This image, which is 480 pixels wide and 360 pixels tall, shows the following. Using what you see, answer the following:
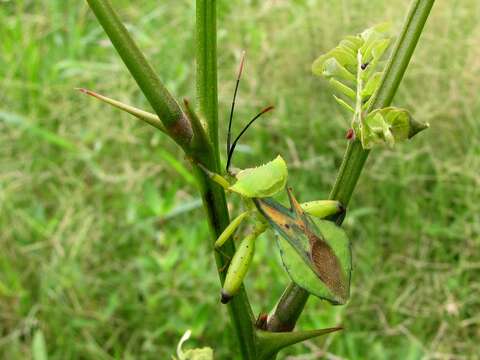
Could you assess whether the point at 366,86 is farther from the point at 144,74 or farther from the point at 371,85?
the point at 144,74

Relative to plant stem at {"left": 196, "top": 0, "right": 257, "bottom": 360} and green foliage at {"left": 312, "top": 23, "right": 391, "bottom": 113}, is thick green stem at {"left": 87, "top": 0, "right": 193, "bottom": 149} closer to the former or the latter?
plant stem at {"left": 196, "top": 0, "right": 257, "bottom": 360}

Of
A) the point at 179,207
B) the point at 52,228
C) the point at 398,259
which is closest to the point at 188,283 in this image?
the point at 179,207

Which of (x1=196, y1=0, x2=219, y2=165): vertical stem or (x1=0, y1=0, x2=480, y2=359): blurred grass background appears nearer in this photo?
(x1=196, y1=0, x2=219, y2=165): vertical stem

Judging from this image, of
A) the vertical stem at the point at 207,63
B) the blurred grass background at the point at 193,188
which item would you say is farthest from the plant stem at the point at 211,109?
the blurred grass background at the point at 193,188

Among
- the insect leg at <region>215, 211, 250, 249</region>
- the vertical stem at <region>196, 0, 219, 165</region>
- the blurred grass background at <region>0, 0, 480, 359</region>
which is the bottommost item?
the blurred grass background at <region>0, 0, 480, 359</region>

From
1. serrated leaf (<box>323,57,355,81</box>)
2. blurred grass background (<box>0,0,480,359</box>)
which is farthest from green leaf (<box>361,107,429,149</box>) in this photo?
blurred grass background (<box>0,0,480,359</box>)

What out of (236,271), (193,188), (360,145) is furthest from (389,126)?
(193,188)
